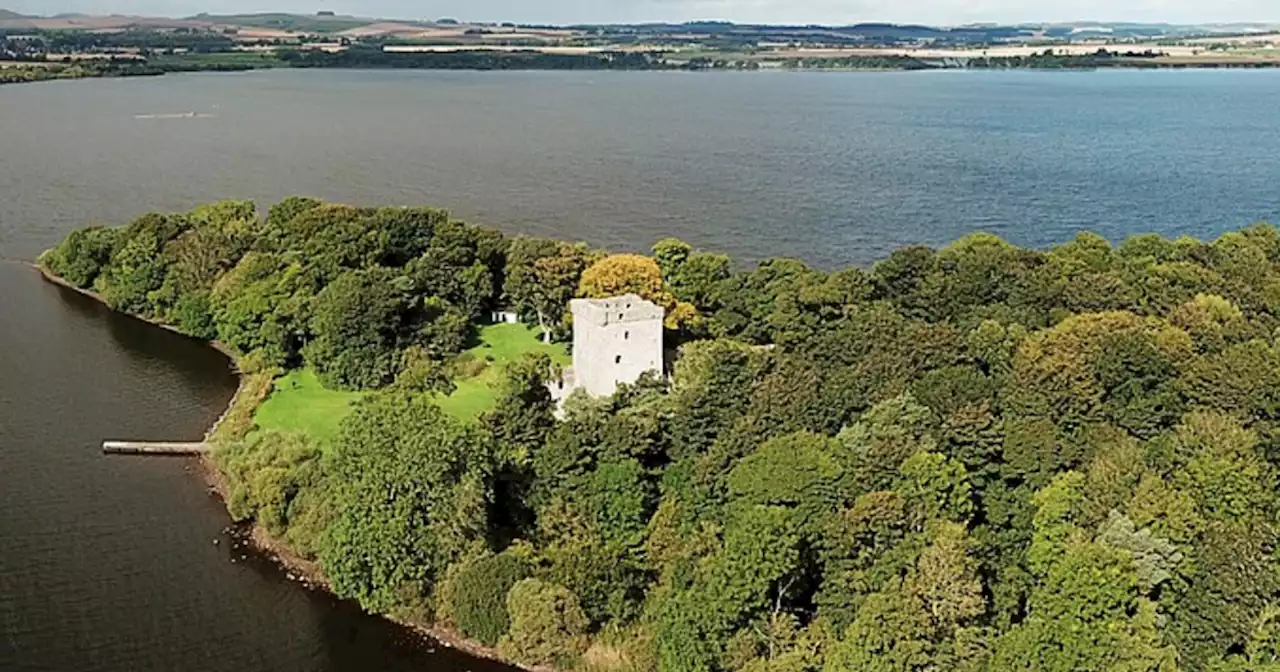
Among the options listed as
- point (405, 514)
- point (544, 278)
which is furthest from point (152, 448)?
point (544, 278)

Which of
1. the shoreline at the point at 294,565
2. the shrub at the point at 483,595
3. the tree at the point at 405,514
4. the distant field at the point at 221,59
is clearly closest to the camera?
the shrub at the point at 483,595

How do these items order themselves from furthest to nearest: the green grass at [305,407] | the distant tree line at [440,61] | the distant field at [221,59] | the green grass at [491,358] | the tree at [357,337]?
the distant tree line at [440,61] < the distant field at [221,59] < the tree at [357,337] < the green grass at [491,358] < the green grass at [305,407]

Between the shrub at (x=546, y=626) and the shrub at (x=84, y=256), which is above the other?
the shrub at (x=84, y=256)

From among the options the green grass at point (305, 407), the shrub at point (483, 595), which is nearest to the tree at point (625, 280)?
the green grass at point (305, 407)

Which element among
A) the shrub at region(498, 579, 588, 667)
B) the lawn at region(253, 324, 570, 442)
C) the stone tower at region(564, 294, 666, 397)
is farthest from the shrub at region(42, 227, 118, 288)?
the shrub at region(498, 579, 588, 667)

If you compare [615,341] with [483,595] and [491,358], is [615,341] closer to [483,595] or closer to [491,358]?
[491,358]

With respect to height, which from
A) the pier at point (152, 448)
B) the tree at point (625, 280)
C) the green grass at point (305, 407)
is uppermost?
the tree at point (625, 280)

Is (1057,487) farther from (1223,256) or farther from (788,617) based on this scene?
(1223,256)

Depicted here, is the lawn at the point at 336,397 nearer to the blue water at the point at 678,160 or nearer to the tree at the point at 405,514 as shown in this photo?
the tree at the point at 405,514

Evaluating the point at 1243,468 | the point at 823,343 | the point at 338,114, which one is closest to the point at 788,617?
the point at 1243,468
